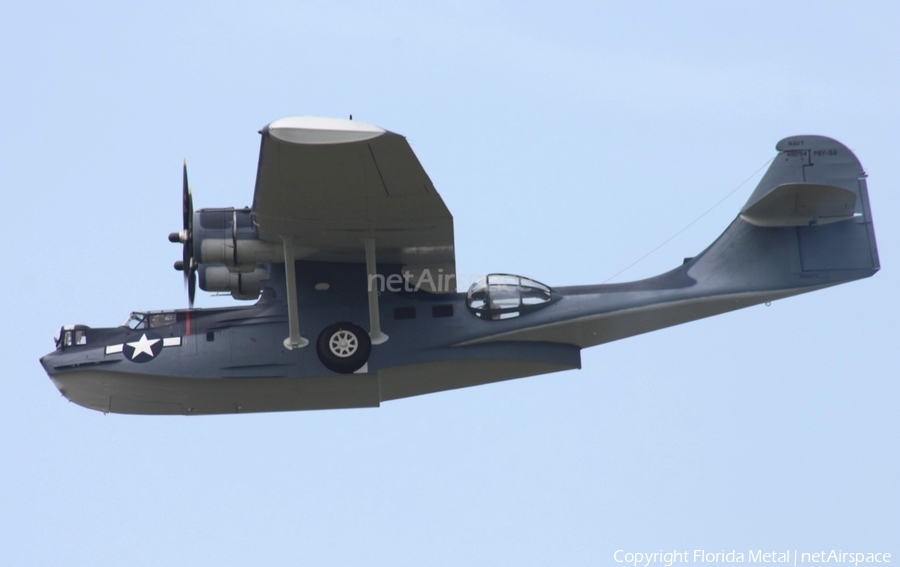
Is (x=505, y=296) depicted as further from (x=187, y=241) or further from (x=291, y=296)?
(x=187, y=241)

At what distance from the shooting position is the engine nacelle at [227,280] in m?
19.3

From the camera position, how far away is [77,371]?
1828cm

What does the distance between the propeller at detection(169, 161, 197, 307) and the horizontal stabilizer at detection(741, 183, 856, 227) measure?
27.9 feet

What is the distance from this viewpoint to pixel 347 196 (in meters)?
16.5

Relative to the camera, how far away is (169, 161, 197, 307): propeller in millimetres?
18500

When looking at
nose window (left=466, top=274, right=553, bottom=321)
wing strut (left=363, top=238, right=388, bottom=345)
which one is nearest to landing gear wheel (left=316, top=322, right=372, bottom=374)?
wing strut (left=363, top=238, right=388, bottom=345)

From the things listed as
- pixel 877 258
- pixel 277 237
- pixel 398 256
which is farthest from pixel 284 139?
pixel 877 258

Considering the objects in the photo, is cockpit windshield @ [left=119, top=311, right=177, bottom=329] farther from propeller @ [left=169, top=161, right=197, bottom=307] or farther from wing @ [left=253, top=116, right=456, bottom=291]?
wing @ [left=253, top=116, right=456, bottom=291]

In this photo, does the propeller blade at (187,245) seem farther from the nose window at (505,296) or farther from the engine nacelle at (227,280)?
the nose window at (505,296)

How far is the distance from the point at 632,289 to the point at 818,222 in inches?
120

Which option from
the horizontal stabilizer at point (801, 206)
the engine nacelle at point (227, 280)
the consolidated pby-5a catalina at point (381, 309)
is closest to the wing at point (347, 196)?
the consolidated pby-5a catalina at point (381, 309)

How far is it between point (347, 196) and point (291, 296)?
6.82ft

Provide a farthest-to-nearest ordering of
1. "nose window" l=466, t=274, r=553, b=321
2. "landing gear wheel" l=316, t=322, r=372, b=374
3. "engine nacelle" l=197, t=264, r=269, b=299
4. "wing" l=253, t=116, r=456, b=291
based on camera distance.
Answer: "engine nacelle" l=197, t=264, r=269, b=299
"nose window" l=466, t=274, r=553, b=321
"landing gear wheel" l=316, t=322, r=372, b=374
"wing" l=253, t=116, r=456, b=291

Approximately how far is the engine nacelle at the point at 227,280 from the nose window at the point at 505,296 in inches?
134
